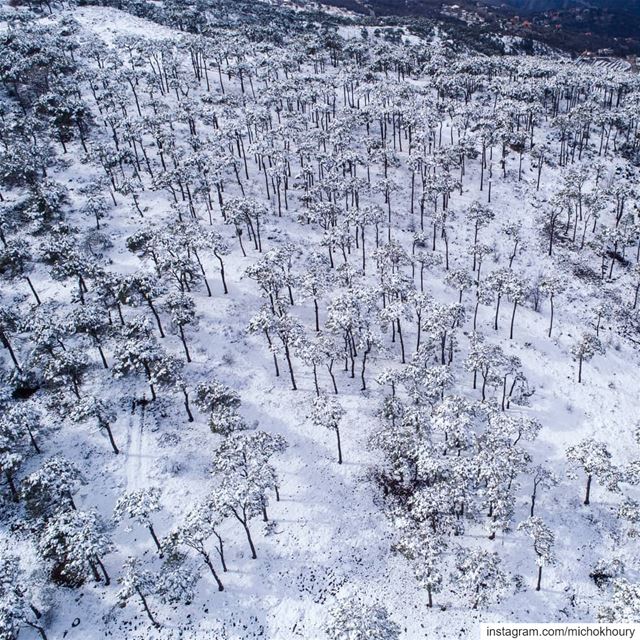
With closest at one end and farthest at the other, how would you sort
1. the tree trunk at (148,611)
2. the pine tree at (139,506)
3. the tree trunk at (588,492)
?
the tree trunk at (148,611) → the pine tree at (139,506) → the tree trunk at (588,492)

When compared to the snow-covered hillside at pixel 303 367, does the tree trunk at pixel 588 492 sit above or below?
below

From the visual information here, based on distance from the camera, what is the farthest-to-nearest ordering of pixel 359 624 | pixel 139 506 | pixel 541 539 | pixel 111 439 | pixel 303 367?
1. pixel 303 367
2. pixel 111 439
3. pixel 541 539
4. pixel 139 506
5. pixel 359 624

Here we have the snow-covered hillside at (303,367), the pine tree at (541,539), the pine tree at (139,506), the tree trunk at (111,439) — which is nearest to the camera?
the pine tree at (139,506)

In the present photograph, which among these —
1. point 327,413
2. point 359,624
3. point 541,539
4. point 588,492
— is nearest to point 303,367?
point 327,413

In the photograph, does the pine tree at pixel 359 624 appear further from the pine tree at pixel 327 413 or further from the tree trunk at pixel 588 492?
the tree trunk at pixel 588 492

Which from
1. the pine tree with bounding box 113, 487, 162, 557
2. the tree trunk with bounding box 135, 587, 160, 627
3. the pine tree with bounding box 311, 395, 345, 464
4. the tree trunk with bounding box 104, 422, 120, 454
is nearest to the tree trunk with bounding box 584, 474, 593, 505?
the pine tree with bounding box 311, 395, 345, 464

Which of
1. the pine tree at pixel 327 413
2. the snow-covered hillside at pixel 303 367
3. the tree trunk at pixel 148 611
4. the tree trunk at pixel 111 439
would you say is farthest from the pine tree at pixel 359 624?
the tree trunk at pixel 111 439

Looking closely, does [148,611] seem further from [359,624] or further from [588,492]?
[588,492]

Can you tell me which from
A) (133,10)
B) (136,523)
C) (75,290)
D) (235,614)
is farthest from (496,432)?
(133,10)

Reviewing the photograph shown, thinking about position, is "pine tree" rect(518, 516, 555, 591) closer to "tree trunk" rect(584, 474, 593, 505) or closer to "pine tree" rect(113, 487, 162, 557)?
"tree trunk" rect(584, 474, 593, 505)
